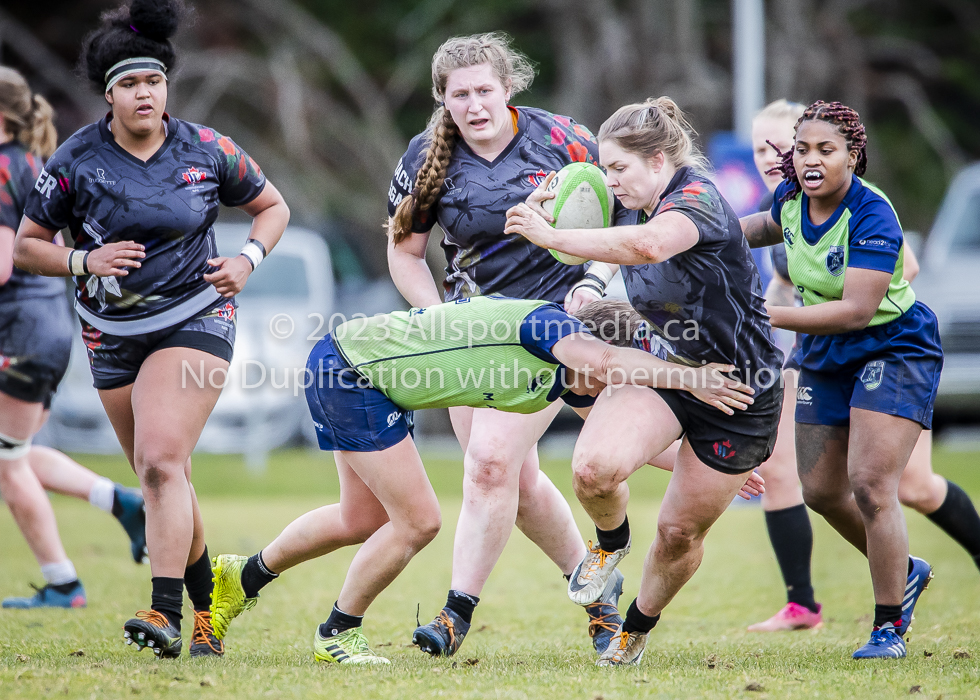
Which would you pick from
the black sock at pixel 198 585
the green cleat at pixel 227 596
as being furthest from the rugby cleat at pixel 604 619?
the black sock at pixel 198 585

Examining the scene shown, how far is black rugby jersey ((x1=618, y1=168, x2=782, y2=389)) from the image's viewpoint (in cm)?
365

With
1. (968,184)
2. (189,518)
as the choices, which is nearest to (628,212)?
(189,518)

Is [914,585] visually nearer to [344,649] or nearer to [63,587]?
[344,649]

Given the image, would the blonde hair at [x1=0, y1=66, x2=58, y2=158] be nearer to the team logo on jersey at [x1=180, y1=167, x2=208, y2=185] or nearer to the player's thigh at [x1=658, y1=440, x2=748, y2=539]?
the team logo on jersey at [x1=180, y1=167, x2=208, y2=185]

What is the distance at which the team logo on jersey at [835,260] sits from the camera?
154 inches

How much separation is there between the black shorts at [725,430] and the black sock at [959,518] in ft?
4.93

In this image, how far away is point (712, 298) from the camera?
3.67 meters

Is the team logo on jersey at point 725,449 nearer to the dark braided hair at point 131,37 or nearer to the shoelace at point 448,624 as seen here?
the shoelace at point 448,624

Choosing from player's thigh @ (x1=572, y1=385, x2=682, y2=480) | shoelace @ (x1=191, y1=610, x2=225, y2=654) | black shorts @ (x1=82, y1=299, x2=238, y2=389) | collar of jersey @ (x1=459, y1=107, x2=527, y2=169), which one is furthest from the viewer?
collar of jersey @ (x1=459, y1=107, x2=527, y2=169)

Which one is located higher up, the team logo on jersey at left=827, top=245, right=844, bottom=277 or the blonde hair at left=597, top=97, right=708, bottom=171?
the blonde hair at left=597, top=97, right=708, bottom=171

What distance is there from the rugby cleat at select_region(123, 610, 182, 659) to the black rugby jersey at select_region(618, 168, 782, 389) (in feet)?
6.71

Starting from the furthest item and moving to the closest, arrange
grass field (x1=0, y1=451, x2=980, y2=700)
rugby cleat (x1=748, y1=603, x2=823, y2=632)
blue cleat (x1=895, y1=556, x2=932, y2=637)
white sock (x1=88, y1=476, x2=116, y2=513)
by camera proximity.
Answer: white sock (x1=88, y1=476, x2=116, y2=513) → rugby cleat (x1=748, y1=603, x2=823, y2=632) → blue cleat (x1=895, y1=556, x2=932, y2=637) → grass field (x1=0, y1=451, x2=980, y2=700)

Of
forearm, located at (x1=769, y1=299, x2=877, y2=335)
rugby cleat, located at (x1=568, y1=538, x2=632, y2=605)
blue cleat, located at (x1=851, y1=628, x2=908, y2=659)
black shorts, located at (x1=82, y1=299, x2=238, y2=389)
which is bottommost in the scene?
blue cleat, located at (x1=851, y1=628, x2=908, y2=659)

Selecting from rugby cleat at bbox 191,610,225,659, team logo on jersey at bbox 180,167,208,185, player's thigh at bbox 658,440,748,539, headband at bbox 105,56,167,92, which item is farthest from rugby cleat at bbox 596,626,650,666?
headband at bbox 105,56,167,92
